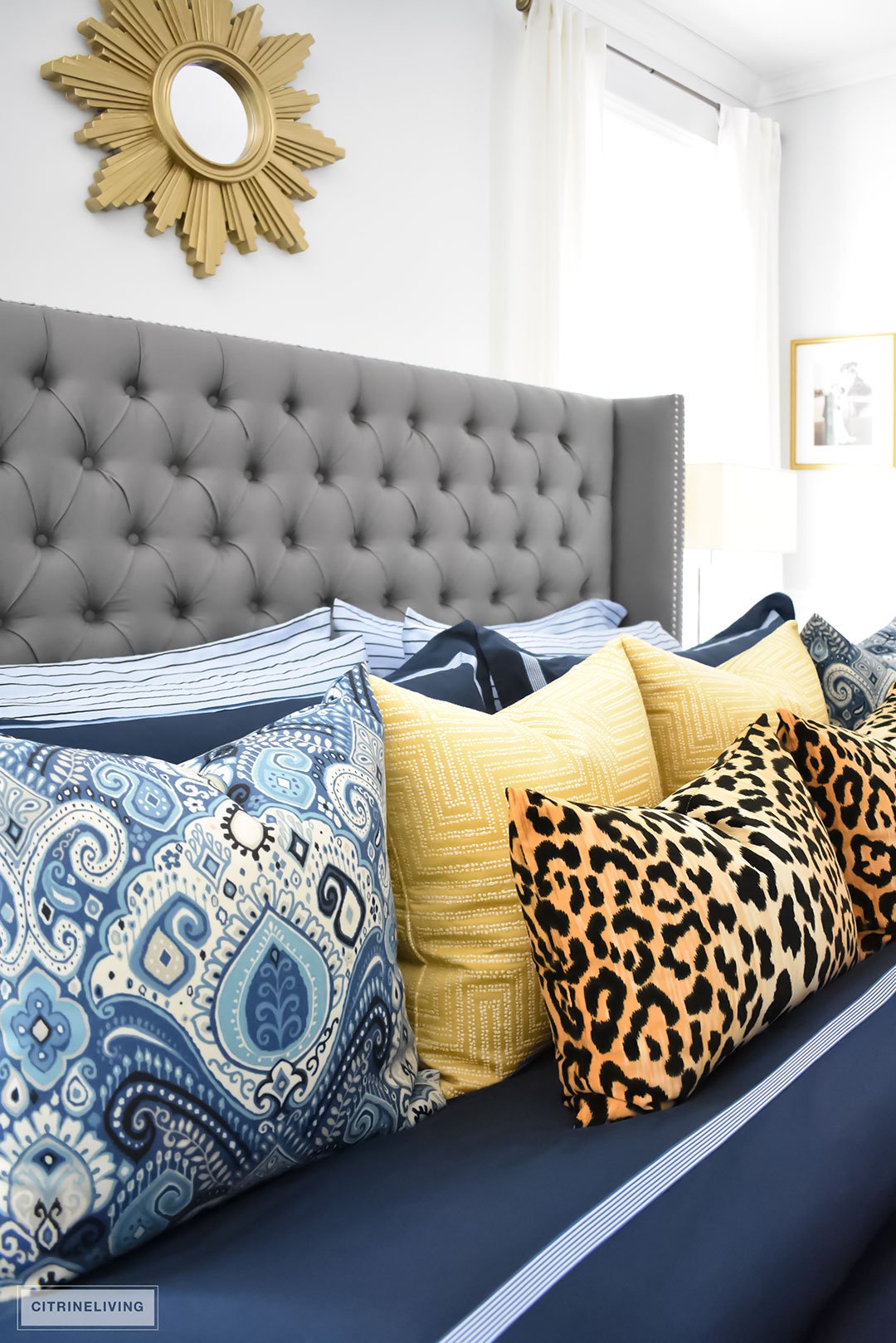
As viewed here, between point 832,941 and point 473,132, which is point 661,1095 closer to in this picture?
point 832,941

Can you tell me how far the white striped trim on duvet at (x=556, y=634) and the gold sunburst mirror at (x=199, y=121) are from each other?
1050mm

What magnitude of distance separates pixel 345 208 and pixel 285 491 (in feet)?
3.83

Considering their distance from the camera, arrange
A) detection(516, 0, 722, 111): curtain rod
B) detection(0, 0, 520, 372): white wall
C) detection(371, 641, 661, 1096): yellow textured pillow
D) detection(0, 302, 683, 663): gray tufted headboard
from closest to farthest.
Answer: detection(371, 641, 661, 1096): yellow textured pillow → detection(0, 302, 683, 663): gray tufted headboard → detection(0, 0, 520, 372): white wall → detection(516, 0, 722, 111): curtain rod

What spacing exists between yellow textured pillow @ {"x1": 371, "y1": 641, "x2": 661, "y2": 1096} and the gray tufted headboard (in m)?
0.71

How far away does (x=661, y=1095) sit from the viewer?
0.92 meters

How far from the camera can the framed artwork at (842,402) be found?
163 inches

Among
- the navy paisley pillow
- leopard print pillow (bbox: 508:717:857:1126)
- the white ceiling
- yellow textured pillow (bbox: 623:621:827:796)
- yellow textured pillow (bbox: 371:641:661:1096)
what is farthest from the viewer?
the white ceiling

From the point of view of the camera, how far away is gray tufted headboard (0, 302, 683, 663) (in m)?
1.62

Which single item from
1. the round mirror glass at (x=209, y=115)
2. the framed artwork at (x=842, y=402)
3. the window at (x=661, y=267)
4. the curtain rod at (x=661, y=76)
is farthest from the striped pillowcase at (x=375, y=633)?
the framed artwork at (x=842, y=402)

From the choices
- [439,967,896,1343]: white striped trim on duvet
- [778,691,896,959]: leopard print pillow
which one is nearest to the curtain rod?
[778,691,896,959]: leopard print pillow

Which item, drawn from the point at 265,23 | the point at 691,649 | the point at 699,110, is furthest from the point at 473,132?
the point at 691,649

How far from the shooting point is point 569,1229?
77 centimetres

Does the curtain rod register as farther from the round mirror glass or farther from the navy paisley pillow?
the navy paisley pillow

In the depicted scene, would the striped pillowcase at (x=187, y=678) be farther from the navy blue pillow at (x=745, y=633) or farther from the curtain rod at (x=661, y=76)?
the curtain rod at (x=661, y=76)
